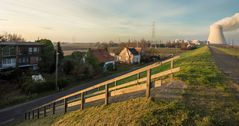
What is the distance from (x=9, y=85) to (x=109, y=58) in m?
25.9

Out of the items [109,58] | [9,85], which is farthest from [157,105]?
[109,58]

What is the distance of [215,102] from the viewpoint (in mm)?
5547

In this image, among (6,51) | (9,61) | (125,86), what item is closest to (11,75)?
(9,61)

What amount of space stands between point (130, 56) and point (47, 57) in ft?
92.4

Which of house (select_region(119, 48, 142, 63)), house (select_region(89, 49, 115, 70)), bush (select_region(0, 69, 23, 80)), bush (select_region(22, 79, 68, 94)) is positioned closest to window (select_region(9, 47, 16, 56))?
bush (select_region(0, 69, 23, 80))

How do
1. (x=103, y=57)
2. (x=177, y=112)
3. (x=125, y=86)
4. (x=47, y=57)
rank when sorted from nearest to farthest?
1. (x=177, y=112)
2. (x=125, y=86)
3. (x=47, y=57)
4. (x=103, y=57)

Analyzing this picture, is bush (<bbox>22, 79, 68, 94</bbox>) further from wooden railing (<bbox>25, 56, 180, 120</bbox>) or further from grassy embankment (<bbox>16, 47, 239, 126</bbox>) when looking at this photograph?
grassy embankment (<bbox>16, 47, 239, 126</bbox>)

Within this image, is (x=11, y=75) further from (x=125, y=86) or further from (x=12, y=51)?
(x=125, y=86)

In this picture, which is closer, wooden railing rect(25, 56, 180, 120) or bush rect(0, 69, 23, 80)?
wooden railing rect(25, 56, 180, 120)

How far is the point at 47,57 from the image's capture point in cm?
3841

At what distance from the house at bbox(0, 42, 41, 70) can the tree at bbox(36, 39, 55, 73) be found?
1.00 m

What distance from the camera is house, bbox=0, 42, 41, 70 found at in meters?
32.3

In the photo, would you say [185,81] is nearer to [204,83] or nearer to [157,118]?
[204,83]

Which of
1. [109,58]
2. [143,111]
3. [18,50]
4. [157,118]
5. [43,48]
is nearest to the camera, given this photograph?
[157,118]
